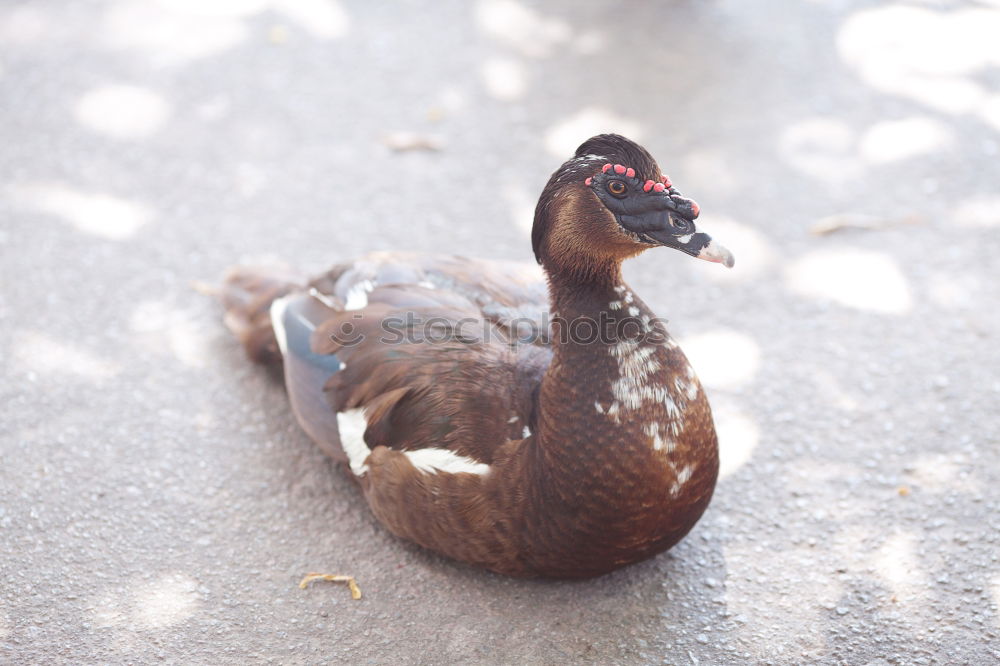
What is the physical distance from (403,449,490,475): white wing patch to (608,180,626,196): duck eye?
86cm

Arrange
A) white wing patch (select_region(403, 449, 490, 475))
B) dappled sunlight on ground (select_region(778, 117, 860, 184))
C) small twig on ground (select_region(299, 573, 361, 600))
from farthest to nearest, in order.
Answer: dappled sunlight on ground (select_region(778, 117, 860, 184)) < small twig on ground (select_region(299, 573, 361, 600)) < white wing patch (select_region(403, 449, 490, 475))

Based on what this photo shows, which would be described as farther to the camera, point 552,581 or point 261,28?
point 261,28

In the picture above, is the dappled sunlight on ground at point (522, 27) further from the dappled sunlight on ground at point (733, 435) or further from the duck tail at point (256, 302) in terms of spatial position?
the dappled sunlight on ground at point (733, 435)

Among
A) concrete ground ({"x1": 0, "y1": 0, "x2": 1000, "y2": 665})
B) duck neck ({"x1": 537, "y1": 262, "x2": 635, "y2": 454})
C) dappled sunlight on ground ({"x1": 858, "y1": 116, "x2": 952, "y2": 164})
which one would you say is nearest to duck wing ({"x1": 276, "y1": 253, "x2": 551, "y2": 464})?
duck neck ({"x1": 537, "y1": 262, "x2": 635, "y2": 454})

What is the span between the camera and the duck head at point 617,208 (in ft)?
9.12

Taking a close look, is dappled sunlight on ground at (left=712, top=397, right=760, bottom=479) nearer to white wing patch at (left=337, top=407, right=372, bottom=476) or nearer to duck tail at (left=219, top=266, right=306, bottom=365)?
white wing patch at (left=337, top=407, right=372, bottom=476)

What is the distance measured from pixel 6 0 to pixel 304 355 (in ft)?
13.4

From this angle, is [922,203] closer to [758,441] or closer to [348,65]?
[758,441]

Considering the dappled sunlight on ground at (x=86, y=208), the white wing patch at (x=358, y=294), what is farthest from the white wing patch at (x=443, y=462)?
the dappled sunlight on ground at (x=86, y=208)

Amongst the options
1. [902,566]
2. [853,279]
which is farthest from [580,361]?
[853,279]

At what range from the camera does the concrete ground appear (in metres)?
3.05

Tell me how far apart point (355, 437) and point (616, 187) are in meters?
1.17

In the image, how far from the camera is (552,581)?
314cm

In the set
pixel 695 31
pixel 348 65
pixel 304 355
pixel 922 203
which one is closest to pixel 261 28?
pixel 348 65
